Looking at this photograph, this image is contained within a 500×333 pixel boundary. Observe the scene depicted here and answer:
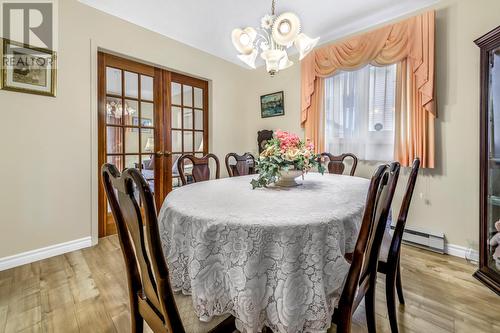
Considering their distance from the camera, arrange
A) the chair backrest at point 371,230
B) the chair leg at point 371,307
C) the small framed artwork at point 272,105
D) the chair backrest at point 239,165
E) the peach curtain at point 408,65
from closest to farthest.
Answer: the chair backrest at point 371,230, the chair leg at point 371,307, the peach curtain at point 408,65, the chair backrest at point 239,165, the small framed artwork at point 272,105

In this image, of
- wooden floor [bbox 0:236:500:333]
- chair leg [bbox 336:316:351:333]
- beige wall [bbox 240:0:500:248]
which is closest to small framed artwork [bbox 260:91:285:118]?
beige wall [bbox 240:0:500:248]

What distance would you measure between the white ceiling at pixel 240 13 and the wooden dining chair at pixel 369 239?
2.34 m

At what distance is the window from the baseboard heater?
2.67 feet

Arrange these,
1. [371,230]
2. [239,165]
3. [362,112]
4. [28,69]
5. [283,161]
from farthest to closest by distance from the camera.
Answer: [362,112] < [239,165] < [28,69] < [283,161] < [371,230]

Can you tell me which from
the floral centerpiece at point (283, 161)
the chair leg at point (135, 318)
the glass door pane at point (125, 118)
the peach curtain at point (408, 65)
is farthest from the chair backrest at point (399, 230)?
the glass door pane at point (125, 118)

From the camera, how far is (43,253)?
2.18 m

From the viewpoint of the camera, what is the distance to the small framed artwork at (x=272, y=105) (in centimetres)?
371

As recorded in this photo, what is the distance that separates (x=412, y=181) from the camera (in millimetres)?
1249

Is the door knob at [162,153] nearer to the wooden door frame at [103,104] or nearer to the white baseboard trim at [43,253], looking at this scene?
the wooden door frame at [103,104]

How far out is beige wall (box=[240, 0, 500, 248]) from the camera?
6.87 ft

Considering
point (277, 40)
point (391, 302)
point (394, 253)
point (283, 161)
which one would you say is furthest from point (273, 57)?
point (391, 302)

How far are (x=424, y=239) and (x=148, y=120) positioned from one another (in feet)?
11.3

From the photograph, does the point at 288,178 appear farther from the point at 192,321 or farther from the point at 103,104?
the point at 103,104

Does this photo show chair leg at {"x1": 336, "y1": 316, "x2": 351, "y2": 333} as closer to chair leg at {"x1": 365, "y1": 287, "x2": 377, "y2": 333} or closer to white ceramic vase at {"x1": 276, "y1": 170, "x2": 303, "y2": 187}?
chair leg at {"x1": 365, "y1": 287, "x2": 377, "y2": 333}
